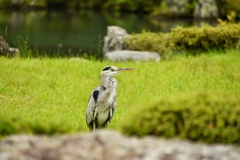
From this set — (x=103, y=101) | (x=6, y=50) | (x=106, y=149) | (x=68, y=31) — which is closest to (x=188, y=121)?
(x=106, y=149)

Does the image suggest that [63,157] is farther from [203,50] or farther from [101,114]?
[203,50]

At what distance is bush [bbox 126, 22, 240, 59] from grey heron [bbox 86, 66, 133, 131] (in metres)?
12.0

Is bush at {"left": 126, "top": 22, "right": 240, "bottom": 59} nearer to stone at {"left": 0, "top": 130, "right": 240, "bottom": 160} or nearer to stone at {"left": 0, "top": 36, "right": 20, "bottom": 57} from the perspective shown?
stone at {"left": 0, "top": 36, "right": 20, "bottom": 57}

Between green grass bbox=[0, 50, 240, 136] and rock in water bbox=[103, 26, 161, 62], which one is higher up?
green grass bbox=[0, 50, 240, 136]

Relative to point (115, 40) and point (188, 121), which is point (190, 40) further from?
point (188, 121)

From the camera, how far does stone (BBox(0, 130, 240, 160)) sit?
4.70 metres

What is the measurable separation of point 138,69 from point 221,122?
38.9ft

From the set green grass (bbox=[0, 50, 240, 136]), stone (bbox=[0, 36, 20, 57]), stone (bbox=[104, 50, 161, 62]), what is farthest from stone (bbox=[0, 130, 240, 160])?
stone (bbox=[104, 50, 161, 62])

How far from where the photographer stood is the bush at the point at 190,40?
→ 2152 centimetres

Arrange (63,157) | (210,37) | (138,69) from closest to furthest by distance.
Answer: (63,157)
(138,69)
(210,37)

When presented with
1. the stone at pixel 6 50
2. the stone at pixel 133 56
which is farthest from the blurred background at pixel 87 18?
the stone at pixel 6 50

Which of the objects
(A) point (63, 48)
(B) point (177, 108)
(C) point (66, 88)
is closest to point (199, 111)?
(B) point (177, 108)

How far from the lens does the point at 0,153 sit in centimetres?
469

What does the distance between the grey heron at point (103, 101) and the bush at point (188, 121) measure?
346 centimetres
